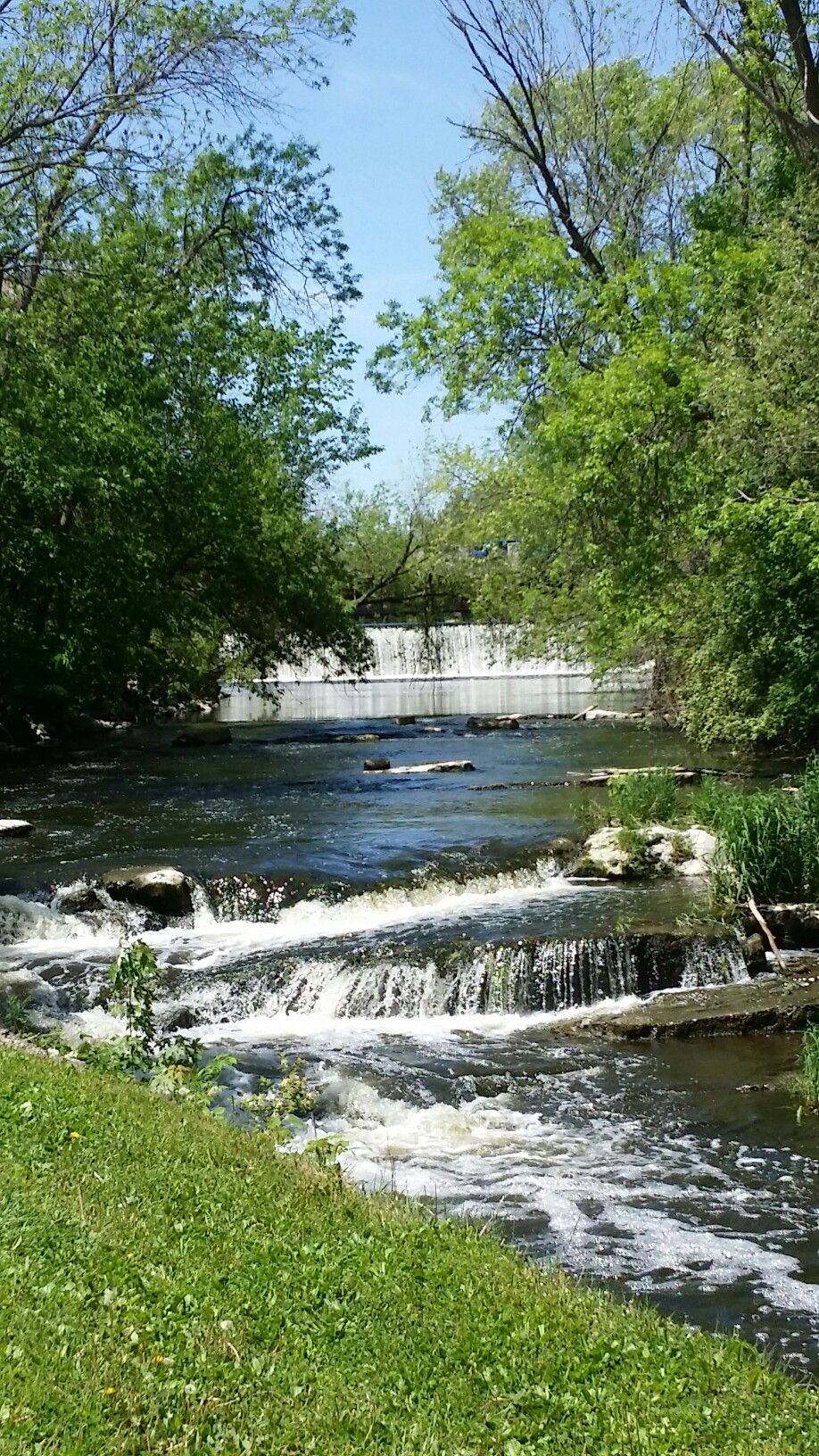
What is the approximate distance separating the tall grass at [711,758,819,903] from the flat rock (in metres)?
1.53

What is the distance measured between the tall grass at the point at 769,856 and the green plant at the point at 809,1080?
3424 mm

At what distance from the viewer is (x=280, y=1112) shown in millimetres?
7340

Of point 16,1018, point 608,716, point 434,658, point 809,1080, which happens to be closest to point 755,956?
point 809,1080

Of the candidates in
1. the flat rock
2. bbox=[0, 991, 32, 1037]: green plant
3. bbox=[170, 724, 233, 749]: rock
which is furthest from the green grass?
bbox=[170, 724, 233, 749]: rock

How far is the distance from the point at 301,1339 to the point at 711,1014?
20.6 feet

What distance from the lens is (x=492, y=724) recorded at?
30938 mm

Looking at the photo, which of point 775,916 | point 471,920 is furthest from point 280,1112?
point 775,916

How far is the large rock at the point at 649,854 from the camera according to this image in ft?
44.5

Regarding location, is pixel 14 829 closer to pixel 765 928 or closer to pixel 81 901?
pixel 81 901

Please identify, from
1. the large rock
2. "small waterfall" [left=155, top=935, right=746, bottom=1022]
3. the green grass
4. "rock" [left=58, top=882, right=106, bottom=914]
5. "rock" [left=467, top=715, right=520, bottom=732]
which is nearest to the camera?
the green grass

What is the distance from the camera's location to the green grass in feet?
11.1

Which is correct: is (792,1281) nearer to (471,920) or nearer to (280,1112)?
(280,1112)

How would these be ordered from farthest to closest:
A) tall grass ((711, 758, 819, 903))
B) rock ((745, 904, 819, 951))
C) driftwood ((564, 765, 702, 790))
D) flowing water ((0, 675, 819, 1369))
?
1. driftwood ((564, 765, 702, 790))
2. tall grass ((711, 758, 819, 903))
3. rock ((745, 904, 819, 951))
4. flowing water ((0, 675, 819, 1369))

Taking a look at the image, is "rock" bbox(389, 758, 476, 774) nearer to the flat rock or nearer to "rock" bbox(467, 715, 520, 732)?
"rock" bbox(467, 715, 520, 732)
